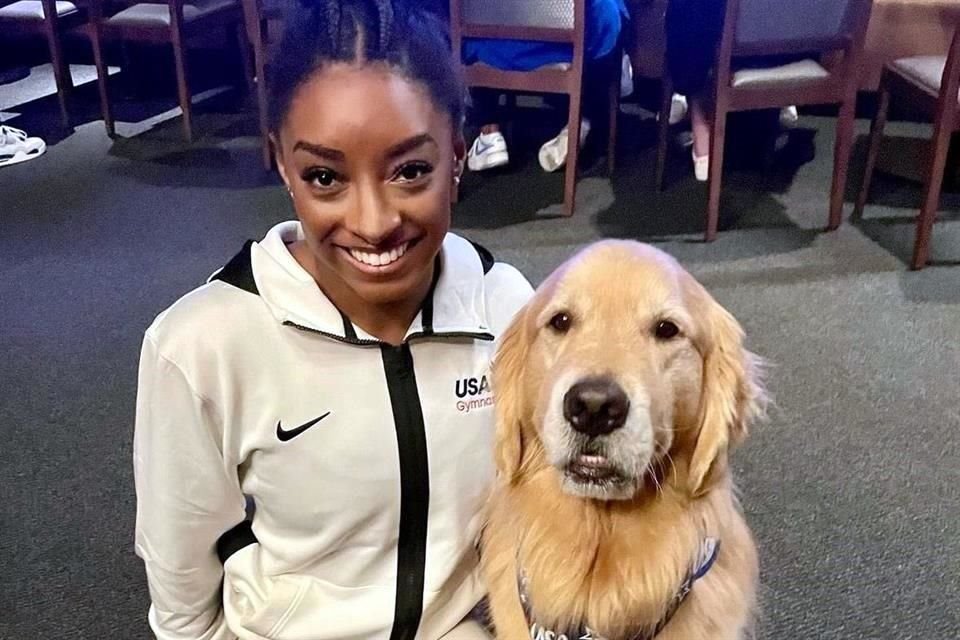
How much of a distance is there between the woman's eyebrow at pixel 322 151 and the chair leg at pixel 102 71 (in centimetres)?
382

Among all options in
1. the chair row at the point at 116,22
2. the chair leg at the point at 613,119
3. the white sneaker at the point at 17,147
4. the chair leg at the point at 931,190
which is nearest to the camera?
the chair leg at the point at 931,190

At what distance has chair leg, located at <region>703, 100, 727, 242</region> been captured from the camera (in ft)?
11.6

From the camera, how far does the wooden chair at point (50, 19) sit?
15.4 feet

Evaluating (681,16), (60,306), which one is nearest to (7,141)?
(60,306)

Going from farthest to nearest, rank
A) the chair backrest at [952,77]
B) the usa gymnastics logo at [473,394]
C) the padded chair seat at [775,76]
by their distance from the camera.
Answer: the padded chair seat at [775,76] < the chair backrest at [952,77] < the usa gymnastics logo at [473,394]

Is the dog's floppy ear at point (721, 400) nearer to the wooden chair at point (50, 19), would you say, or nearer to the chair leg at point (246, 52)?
the chair leg at point (246, 52)

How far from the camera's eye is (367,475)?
4.69 feet

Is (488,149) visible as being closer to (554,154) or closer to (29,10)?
(554,154)

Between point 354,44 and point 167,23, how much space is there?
3631mm

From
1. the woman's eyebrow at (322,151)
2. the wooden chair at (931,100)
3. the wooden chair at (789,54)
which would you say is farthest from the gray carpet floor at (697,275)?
the woman's eyebrow at (322,151)

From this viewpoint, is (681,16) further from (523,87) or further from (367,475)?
(367,475)

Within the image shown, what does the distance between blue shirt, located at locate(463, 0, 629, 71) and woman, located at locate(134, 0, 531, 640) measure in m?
2.27

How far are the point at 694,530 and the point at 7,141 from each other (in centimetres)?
435

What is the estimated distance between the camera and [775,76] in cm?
349
